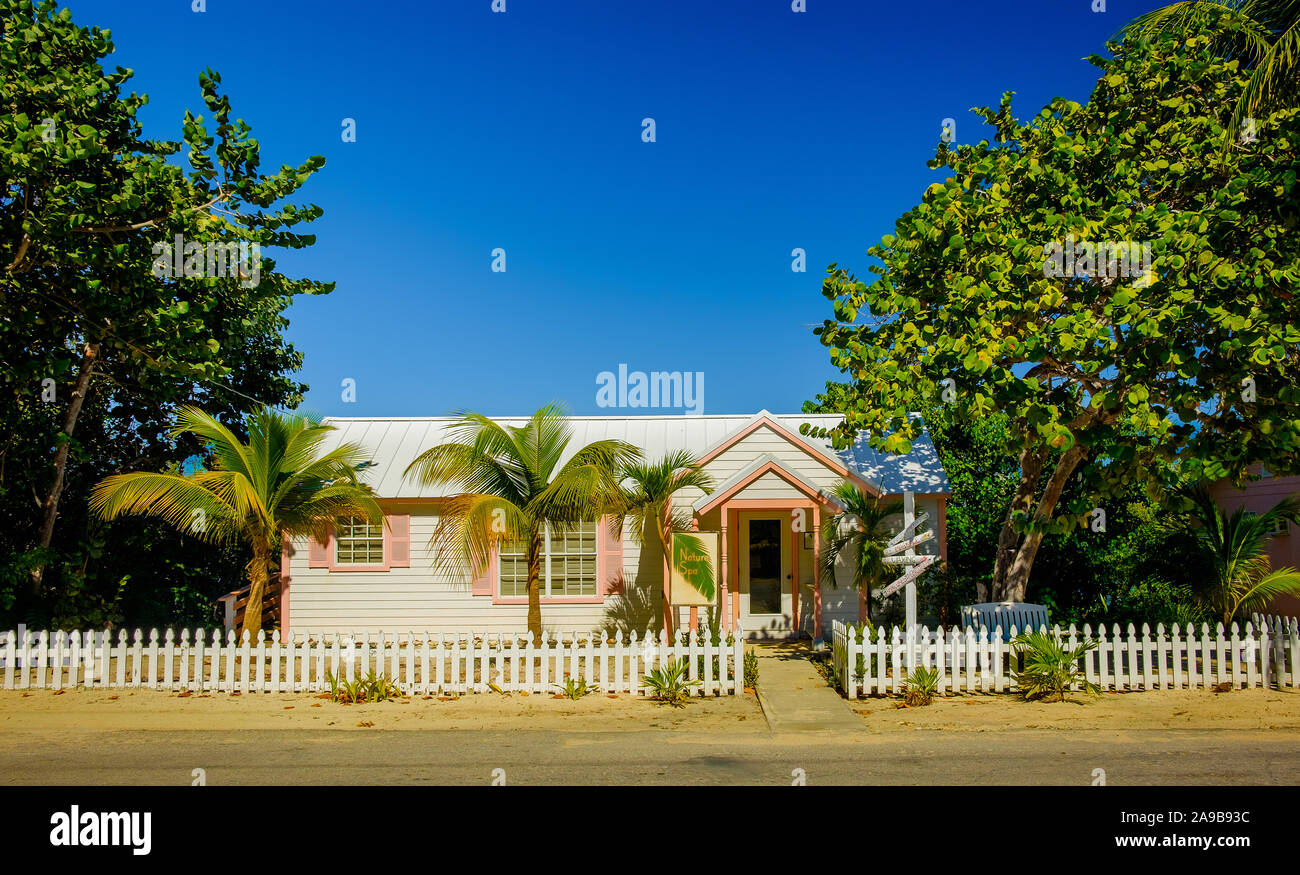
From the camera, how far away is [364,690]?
11727 millimetres

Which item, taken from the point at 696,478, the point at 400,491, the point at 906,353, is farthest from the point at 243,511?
the point at 906,353

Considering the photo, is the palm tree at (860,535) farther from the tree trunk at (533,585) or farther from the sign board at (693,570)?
the tree trunk at (533,585)

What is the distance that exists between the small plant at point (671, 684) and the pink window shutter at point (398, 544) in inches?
269

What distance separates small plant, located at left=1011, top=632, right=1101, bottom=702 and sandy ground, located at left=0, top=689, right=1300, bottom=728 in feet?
0.74

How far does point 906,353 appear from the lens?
12.1 meters

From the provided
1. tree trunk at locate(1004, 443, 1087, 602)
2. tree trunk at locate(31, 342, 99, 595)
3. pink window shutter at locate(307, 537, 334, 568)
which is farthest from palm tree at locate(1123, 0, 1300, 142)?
tree trunk at locate(31, 342, 99, 595)

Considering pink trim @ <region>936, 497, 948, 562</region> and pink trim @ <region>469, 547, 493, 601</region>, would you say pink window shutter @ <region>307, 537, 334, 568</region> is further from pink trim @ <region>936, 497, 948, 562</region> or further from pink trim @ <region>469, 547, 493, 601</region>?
pink trim @ <region>936, 497, 948, 562</region>

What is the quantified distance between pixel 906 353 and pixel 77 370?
13.7 metres

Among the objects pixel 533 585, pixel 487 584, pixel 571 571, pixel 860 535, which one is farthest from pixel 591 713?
pixel 487 584

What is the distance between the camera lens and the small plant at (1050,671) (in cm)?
1128

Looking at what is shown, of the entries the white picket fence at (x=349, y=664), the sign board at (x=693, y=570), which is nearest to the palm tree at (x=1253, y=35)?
the sign board at (x=693, y=570)

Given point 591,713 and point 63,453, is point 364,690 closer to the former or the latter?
point 591,713
